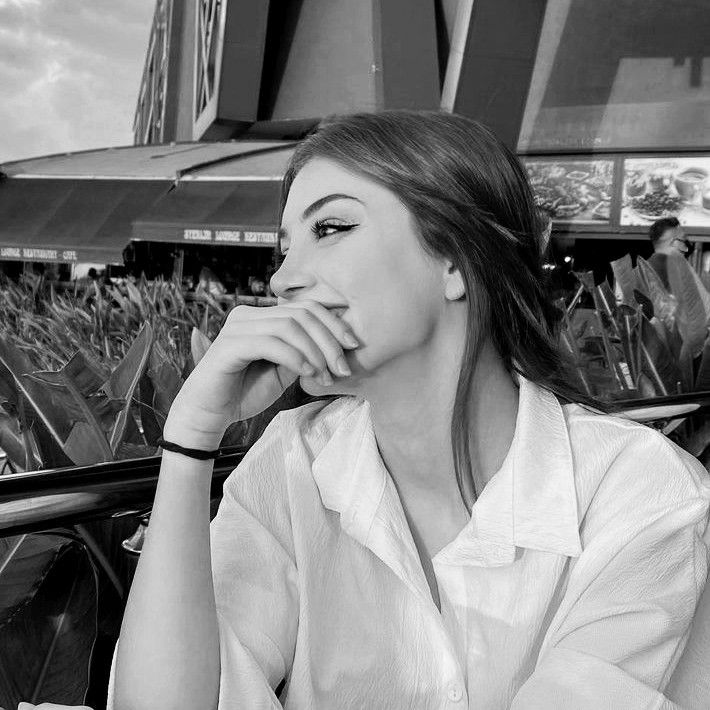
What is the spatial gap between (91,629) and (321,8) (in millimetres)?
17840

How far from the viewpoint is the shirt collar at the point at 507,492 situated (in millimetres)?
1271

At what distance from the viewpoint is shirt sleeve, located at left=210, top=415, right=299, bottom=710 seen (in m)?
1.28

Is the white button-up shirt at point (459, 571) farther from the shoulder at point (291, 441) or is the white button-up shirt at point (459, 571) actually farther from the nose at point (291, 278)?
the nose at point (291, 278)

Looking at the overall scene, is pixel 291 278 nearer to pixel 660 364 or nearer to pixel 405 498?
pixel 405 498

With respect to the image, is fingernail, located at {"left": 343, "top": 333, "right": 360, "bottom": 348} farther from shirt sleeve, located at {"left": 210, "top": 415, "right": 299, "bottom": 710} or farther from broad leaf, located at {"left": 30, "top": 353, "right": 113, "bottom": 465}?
broad leaf, located at {"left": 30, "top": 353, "right": 113, "bottom": 465}

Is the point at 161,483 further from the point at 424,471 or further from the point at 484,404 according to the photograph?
the point at 484,404

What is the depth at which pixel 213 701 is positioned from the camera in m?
1.20

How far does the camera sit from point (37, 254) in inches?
694

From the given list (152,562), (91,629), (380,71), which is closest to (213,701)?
(152,562)

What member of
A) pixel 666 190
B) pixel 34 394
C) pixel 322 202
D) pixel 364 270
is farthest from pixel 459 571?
pixel 666 190

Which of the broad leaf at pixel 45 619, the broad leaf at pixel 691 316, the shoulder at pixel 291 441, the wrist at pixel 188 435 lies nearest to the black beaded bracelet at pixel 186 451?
the wrist at pixel 188 435

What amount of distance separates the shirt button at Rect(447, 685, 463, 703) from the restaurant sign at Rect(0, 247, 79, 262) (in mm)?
16634

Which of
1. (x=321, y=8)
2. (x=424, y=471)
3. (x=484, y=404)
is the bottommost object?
(x=424, y=471)

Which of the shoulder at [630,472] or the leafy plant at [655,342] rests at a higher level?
the shoulder at [630,472]
